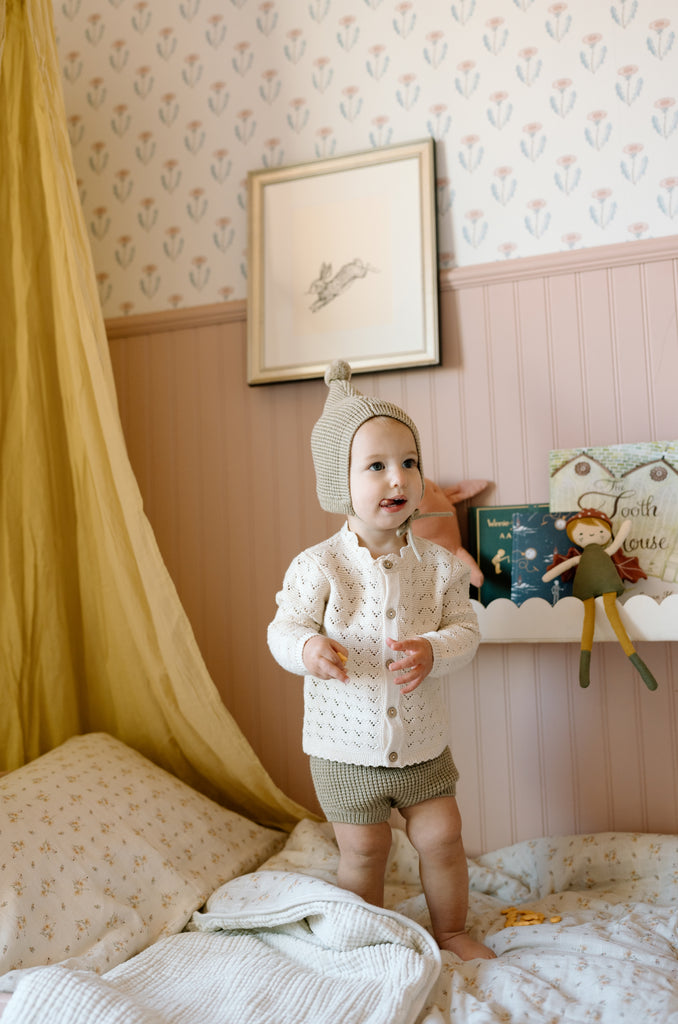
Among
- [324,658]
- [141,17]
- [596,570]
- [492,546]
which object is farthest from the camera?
[141,17]

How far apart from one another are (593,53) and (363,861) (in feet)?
5.25

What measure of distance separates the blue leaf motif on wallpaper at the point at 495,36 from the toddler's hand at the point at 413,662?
4.20 ft

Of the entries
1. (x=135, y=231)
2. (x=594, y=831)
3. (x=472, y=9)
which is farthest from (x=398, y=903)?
(x=472, y=9)

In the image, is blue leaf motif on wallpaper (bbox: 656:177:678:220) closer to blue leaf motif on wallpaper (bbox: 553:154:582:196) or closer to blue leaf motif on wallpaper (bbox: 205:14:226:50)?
blue leaf motif on wallpaper (bbox: 553:154:582:196)

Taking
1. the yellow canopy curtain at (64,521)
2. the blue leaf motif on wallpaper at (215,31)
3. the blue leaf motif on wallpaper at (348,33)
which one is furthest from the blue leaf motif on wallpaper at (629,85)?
the yellow canopy curtain at (64,521)

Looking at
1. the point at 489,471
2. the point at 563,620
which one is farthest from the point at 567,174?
the point at 563,620

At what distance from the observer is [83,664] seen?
194cm

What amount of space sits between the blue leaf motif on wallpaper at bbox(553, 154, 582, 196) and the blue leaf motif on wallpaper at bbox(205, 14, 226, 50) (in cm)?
86

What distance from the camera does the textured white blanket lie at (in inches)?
42.1

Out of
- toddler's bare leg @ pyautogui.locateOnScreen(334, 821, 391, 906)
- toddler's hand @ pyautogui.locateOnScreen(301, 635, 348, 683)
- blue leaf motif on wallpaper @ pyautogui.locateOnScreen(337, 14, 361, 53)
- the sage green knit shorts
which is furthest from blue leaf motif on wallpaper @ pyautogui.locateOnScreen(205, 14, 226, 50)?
toddler's bare leg @ pyautogui.locateOnScreen(334, 821, 391, 906)

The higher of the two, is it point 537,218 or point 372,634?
point 537,218

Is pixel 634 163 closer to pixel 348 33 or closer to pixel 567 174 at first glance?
pixel 567 174

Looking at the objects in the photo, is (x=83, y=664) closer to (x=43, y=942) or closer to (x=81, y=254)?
(x=43, y=942)

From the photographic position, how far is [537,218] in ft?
6.00
